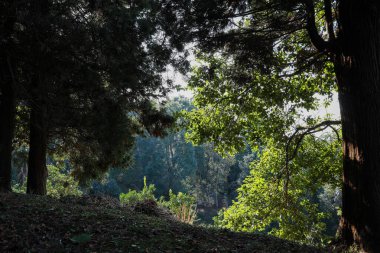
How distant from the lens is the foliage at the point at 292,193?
891 cm

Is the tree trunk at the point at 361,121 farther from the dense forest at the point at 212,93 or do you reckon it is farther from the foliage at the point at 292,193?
the foliage at the point at 292,193

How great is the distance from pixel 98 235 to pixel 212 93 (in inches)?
214

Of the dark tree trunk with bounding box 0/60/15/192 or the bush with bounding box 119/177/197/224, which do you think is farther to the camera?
the bush with bounding box 119/177/197/224

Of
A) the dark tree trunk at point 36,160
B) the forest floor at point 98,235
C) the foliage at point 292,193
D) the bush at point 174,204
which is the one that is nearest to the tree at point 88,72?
the dark tree trunk at point 36,160

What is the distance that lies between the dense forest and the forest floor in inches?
3.0

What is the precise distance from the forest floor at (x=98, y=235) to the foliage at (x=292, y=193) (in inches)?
152

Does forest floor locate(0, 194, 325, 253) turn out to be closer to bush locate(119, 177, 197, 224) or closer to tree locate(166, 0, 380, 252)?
tree locate(166, 0, 380, 252)

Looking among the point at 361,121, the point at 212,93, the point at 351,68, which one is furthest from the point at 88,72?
the point at 361,121

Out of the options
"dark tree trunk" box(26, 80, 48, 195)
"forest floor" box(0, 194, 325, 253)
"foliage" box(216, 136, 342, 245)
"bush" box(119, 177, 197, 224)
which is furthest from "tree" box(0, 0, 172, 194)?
"foliage" box(216, 136, 342, 245)

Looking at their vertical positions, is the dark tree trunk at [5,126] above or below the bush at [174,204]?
above

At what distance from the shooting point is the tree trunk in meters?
4.81

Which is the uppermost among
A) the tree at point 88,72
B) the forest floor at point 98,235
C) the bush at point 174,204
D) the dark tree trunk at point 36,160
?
the tree at point 88,72

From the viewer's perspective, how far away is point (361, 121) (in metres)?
5.01

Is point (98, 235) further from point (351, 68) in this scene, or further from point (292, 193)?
point (292, 193)
